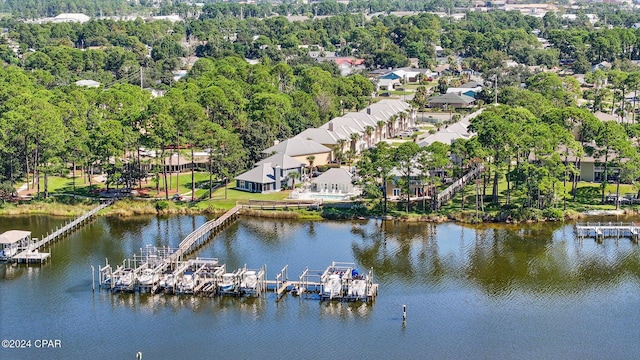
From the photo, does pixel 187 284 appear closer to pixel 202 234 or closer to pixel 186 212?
pixel 202 234

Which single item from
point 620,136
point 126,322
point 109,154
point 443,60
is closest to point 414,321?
point 126,322

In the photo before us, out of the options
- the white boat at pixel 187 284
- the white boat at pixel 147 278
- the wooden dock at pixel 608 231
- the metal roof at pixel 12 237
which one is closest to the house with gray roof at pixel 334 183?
the wooden dock at pixel 608 231

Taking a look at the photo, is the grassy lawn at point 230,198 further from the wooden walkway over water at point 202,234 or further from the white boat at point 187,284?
the white boat at point 187,284

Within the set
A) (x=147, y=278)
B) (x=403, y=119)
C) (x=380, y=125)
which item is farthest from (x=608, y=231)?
(x=403, y=119)

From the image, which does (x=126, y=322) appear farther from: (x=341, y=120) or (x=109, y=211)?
(x=341, y=120)

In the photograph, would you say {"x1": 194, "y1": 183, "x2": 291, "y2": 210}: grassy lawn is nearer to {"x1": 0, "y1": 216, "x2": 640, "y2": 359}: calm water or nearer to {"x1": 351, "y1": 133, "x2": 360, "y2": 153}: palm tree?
{"x1": 0, "y1": 216, "x2": 640, "y2": 359}: calm water

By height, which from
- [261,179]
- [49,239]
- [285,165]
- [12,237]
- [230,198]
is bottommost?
[49,239]
